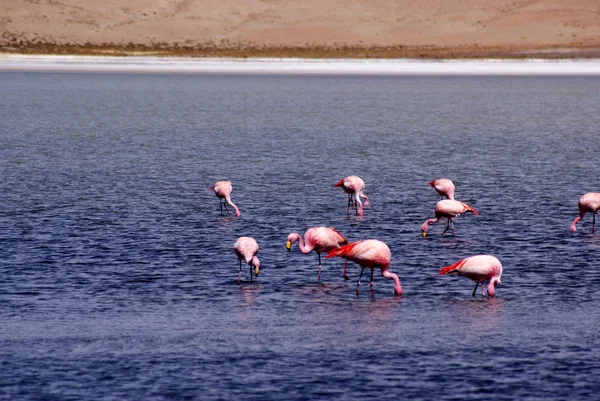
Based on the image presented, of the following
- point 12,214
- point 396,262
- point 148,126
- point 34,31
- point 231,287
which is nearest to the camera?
point 231,287

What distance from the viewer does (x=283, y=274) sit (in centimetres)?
1424

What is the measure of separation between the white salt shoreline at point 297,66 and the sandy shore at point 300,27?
563 inches

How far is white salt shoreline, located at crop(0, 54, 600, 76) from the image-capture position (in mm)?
88000

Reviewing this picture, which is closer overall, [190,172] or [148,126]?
[190,172]

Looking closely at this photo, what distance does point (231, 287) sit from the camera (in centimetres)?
1351

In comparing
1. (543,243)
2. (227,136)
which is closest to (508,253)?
(543,243)

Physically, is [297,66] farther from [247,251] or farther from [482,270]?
[482,270]

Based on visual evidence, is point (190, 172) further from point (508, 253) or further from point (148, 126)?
point (148, 126)

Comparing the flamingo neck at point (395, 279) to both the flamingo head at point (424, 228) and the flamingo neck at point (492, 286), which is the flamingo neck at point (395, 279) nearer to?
the flamingo neck at point (492, 286)

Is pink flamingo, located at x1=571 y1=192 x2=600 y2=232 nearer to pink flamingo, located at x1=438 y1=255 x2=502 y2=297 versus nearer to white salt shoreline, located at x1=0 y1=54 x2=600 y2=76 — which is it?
pink flamingo, located at x1=438 y1=255 x2=502 y2=297

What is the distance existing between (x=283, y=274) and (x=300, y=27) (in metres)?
133

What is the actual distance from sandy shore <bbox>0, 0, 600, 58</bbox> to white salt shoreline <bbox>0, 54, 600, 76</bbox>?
14308 millimetres

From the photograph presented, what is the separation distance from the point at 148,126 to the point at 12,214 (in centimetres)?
2050

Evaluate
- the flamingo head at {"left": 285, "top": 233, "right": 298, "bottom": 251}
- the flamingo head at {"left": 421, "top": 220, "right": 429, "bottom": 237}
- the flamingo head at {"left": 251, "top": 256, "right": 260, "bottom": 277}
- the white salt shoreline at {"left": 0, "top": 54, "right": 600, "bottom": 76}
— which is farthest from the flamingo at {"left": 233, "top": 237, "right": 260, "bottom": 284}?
the white salt shoreline at {"left": 0, "top": 54, "right": 600, "bottom": 76}
